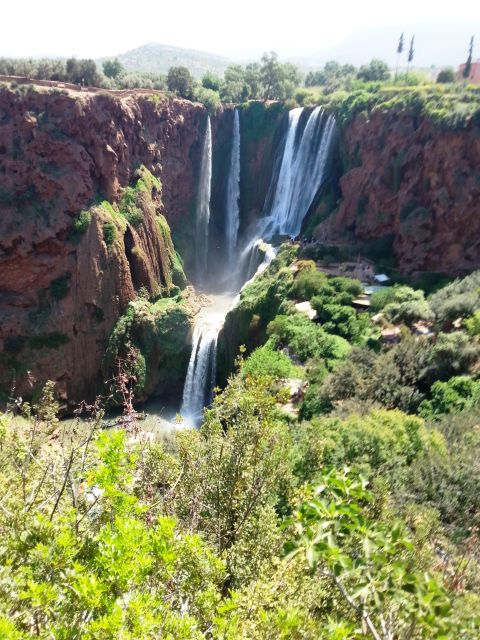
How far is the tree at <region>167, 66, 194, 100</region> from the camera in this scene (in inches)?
1864

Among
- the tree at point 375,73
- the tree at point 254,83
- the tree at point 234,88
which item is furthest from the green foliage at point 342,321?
the tree at point 375,73

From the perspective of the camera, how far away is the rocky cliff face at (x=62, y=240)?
29922 mm

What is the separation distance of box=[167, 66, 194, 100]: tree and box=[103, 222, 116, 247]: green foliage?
73.3ft

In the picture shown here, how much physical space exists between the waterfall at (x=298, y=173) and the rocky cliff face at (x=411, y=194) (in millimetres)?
2290

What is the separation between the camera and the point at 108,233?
32406 mm

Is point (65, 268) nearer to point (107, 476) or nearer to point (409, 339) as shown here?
point (409, 339)

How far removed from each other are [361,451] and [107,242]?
26.0 m

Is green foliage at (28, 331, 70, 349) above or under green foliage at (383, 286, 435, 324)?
under

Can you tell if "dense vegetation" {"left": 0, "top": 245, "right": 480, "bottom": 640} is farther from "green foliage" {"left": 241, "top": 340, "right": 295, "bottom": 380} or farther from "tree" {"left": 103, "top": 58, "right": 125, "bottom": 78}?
"tree" {"left": 103, "top": 58, "right": 125, "bottom": 78}

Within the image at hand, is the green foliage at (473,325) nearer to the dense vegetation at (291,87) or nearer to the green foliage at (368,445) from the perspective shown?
the green foliage at (368,445)

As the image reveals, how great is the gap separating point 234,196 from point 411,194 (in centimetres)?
2111

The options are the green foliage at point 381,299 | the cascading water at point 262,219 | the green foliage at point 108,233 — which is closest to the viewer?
the green foliage at point 381,299

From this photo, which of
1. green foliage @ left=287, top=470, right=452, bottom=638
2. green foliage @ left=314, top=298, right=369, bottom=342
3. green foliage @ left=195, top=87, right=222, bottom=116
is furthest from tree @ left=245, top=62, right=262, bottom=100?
green foliage @ left=287, top=470, right=452, bottom=638

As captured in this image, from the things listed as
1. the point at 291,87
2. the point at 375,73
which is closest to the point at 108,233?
the point at 291,87
